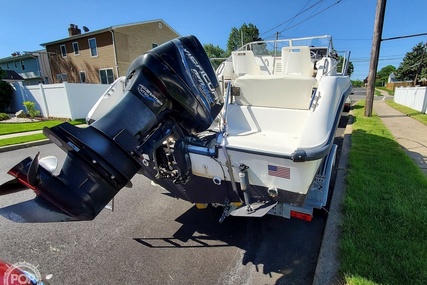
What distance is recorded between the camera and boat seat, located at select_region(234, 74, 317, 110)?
8.31 feet

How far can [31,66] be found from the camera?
24547 millimetres

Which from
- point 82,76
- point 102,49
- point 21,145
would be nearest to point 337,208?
point 21,145

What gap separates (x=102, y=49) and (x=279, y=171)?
2025 centimetres

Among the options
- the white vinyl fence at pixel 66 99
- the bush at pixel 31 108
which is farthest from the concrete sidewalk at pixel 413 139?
the bush at pixel 31 108

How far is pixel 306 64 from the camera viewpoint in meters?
3.69

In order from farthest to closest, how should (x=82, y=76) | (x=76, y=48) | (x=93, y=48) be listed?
(x=82, y=76), (x=76, y=48), (x=93, y=48)

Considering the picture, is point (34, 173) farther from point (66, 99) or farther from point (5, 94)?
point (5, 94)

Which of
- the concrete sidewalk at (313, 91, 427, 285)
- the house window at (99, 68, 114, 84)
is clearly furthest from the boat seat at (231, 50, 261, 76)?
the house window at (99, 68, 114, 84)

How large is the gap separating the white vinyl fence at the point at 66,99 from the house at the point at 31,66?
12412 millimetres

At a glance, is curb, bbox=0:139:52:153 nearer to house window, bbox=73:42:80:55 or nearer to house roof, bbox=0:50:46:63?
house window, bbox=73:42:80:55

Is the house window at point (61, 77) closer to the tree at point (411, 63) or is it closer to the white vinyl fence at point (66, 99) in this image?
the white vinyl fence at point (66, 99)

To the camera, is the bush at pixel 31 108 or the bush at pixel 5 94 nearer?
the bush at pixel 31 108

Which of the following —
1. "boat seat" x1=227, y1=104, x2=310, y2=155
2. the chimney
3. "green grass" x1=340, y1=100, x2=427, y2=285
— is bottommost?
"green grass" x1=340, y1=100, x2=427, y2=285

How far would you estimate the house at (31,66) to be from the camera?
23016 millimetres
